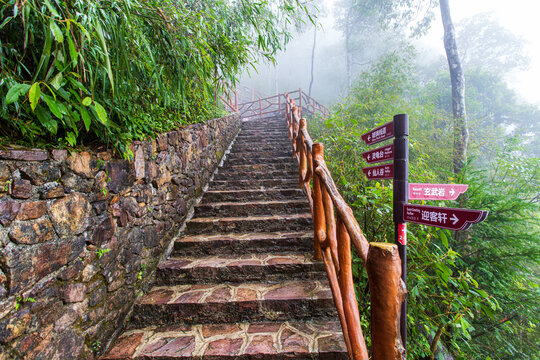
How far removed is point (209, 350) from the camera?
1.43 metres

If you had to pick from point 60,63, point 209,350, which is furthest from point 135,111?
point 209,350

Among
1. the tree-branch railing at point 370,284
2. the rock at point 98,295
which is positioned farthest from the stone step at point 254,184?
the rock at point 98,295

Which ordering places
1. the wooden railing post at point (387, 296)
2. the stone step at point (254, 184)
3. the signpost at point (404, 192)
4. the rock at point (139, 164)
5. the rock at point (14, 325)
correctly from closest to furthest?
the wooden railing post at point (387, 296)
the signpost at point (404, 192)
the rock at point (14, 325)
the rock at point (139, 164)
the stone step at point (254, 184)

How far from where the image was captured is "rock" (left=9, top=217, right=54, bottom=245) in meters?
1.05

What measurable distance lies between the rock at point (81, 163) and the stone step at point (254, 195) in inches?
68.0

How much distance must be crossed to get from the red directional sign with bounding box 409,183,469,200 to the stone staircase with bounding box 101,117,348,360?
1000 mm

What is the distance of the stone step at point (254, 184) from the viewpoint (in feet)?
11.0

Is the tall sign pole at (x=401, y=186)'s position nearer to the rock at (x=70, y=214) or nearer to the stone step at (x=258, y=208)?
the stone step at (x=258, y=208)

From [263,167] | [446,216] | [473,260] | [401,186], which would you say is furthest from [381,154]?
[263,167]

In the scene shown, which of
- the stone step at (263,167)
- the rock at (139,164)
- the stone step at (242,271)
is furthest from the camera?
the stone step at (263,167)

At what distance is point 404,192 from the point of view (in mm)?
1160

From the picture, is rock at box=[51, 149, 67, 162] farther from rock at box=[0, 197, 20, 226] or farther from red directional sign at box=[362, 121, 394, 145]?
red directional sign at box=[362, 121, 394, 145]

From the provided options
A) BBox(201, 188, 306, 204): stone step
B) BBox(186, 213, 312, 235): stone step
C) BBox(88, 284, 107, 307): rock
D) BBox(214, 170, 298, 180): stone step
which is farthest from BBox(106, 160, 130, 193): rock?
BBox(214, 170, 298, 180): stone step

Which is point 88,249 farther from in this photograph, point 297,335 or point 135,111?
point 297,335
